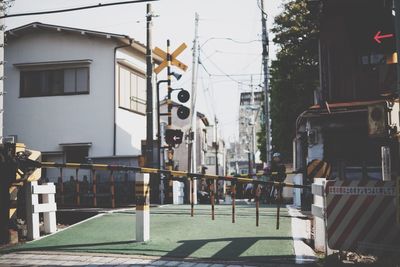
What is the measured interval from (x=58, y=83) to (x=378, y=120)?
17.4 m

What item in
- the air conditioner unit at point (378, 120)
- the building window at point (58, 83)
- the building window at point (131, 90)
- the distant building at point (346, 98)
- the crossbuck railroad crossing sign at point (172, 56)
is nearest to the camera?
the air conditioner unit at point (378, 120)

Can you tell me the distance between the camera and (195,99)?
23750mm

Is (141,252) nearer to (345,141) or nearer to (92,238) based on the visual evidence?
(92,238)

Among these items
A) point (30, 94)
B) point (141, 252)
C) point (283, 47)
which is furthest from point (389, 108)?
point (30, 94)

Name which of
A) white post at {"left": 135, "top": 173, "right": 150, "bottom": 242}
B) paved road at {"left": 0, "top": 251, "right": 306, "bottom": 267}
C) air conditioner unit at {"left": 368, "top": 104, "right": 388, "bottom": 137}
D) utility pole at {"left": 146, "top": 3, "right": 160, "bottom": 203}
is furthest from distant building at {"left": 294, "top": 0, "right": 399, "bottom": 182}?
paved road at {"left": 0, "top": 251, "right": 306, "bottom": 267}

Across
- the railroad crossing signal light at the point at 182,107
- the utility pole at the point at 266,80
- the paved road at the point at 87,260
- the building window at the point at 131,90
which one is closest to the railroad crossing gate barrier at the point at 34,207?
the paved road at the point at 87,260

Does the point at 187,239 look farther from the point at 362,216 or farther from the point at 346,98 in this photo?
the point at 346,98

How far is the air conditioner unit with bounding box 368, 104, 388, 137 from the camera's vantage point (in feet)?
24.9

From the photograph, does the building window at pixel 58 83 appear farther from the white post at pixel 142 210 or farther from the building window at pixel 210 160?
the building window at pixel 210 160

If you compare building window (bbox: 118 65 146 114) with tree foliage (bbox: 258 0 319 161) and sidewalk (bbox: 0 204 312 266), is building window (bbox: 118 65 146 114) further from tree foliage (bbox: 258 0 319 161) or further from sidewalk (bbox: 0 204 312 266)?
sidewalk (bbox: 0 204 312 266)

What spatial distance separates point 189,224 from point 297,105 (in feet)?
55.3

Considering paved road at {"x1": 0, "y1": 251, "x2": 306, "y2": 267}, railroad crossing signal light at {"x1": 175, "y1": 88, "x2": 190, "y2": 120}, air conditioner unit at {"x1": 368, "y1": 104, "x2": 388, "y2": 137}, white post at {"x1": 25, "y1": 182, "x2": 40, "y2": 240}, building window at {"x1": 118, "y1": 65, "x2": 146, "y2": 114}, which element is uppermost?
building window at {"x1": 118, "y1": 65, "x2": 146, "y2": 114}

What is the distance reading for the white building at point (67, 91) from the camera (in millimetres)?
20594

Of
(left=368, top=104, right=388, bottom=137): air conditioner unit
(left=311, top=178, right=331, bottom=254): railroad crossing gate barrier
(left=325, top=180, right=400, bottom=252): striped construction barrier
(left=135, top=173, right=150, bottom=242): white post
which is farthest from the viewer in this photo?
(left=368, top=104, right=388, bottom=137): air conditioner unit
